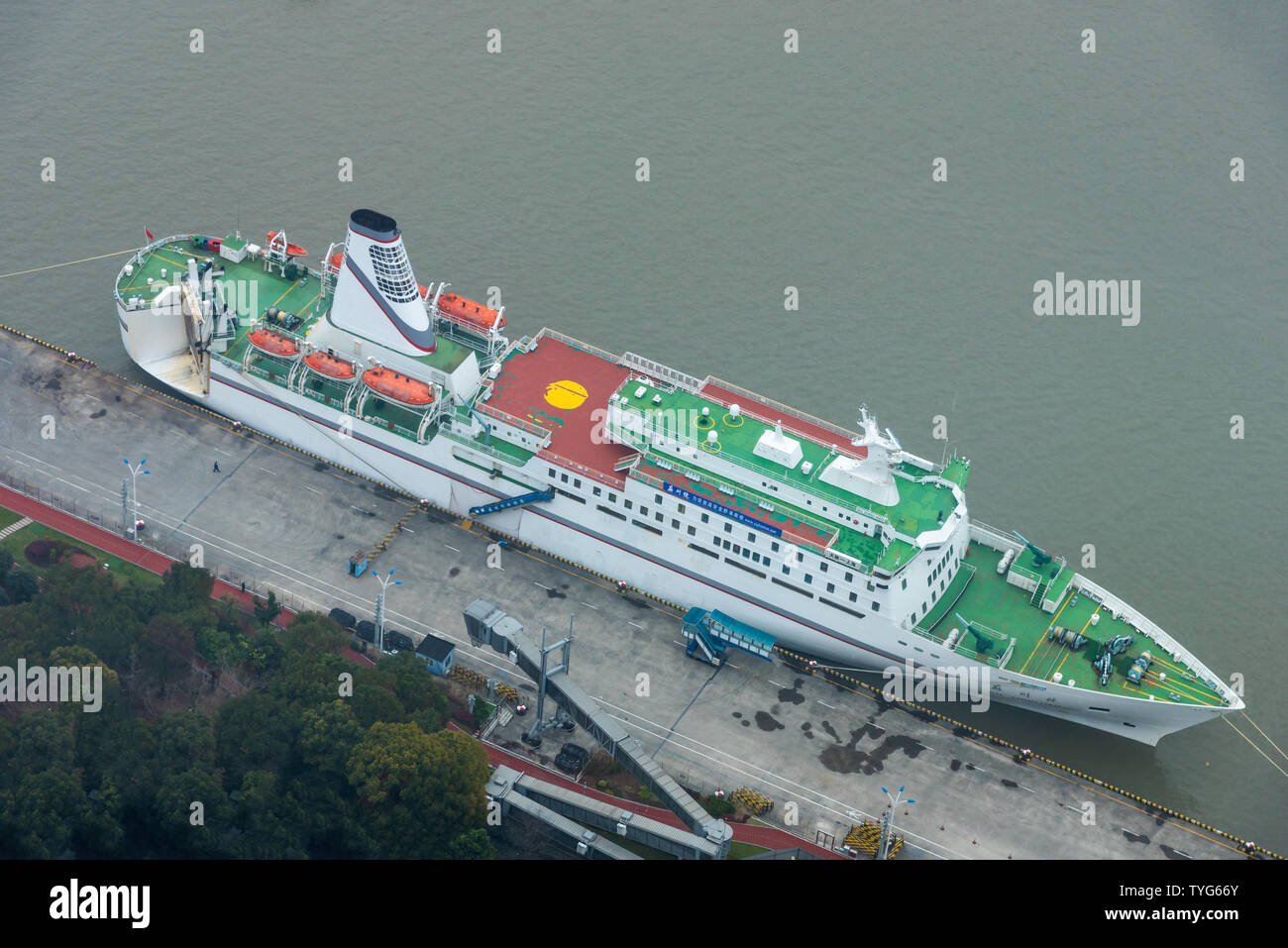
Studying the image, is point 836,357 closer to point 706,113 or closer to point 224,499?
point 706,113

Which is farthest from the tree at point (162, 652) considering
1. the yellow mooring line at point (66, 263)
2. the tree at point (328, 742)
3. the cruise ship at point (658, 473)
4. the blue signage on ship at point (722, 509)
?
the yellow mooring line at point (66, 263)

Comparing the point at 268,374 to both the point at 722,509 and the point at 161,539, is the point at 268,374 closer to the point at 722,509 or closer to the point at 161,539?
the point at 161,539

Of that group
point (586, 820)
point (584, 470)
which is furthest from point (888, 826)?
point (584, 470)

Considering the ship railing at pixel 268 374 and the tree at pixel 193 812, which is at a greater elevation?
the ship railing at pixel 268 374

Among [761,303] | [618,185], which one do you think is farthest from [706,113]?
[761,303]

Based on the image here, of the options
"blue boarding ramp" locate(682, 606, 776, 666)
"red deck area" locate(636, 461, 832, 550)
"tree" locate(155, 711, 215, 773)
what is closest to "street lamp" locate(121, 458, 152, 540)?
"tree" locate(155, 711, 215, 773)

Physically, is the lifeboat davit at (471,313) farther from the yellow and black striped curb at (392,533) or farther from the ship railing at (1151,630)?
the ship railing at (1151,630)

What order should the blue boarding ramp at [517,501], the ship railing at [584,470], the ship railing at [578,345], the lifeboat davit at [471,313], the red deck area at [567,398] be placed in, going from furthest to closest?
1. the ship railing at [578,345]
2. the lifeboat davit at [471,313]
3. the blue boarding ramp at [517,501]
4. the red deck area at [567,398]
5. the ship railing at [584,470]
